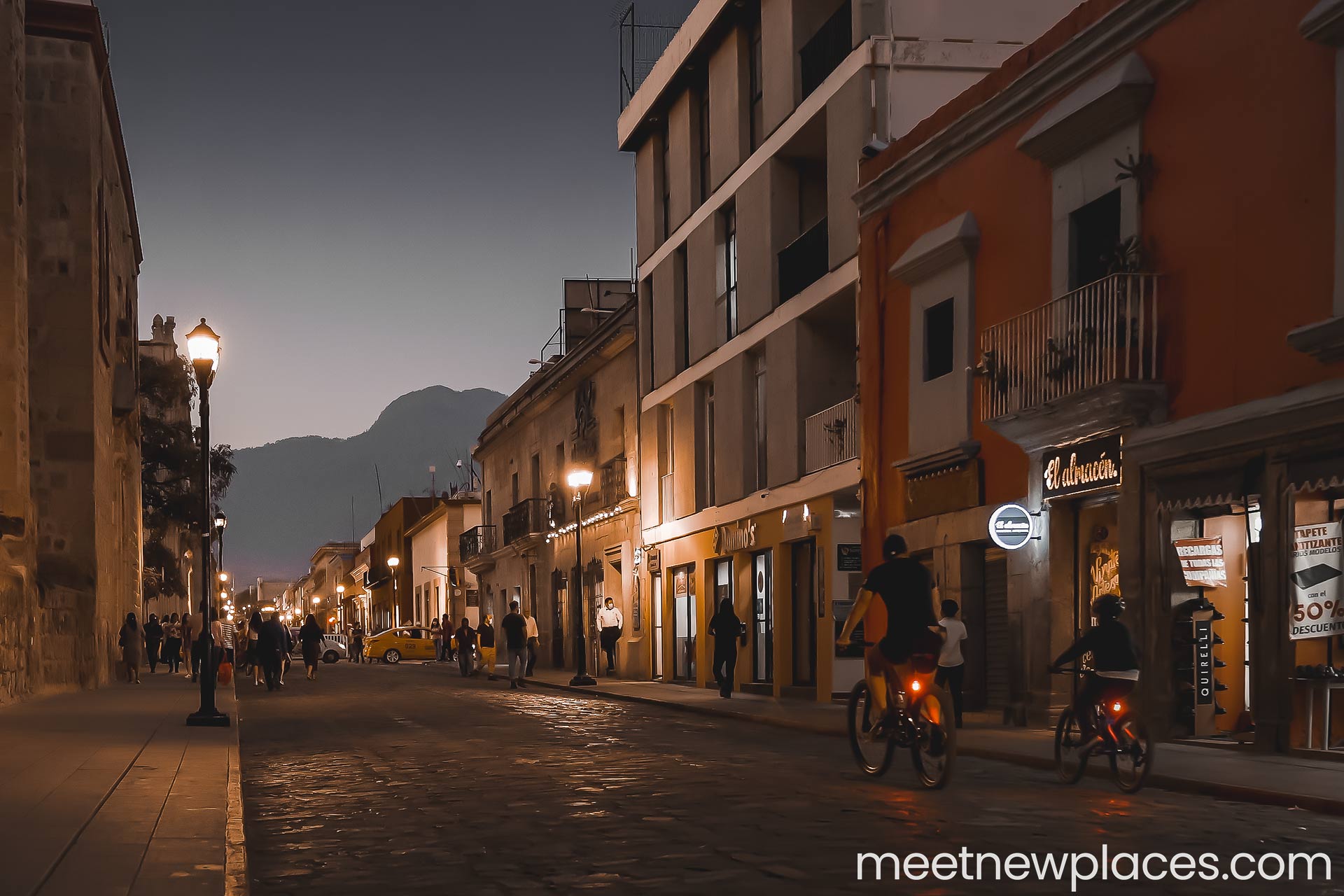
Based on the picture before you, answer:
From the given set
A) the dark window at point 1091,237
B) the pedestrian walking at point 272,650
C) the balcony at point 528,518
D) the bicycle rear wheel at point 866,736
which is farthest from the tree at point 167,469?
the bicycle rear wheel at point 866,736

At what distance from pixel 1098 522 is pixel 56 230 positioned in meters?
24.7

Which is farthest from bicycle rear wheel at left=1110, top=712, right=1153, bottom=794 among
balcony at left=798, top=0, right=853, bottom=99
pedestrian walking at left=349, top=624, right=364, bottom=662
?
pedestrian walking at left=349, top=624, right=364, bottom=662

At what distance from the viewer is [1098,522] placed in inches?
673

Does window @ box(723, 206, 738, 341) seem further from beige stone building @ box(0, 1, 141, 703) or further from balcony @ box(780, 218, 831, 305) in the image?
beige stone building @ box(0, 1, 141, 703)

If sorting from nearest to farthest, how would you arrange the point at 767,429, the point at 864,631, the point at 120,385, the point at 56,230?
the point at 864,631
the point at 767,429
the point at 56,230
the point at 120,385

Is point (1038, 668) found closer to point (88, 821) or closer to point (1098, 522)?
point (1098, 522)

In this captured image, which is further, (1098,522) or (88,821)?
(1098,522)

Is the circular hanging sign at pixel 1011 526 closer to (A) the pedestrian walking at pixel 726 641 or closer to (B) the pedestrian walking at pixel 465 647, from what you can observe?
(A) the pedestrian walking at pixel 726 641

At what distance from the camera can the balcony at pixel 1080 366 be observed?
15.3 meters

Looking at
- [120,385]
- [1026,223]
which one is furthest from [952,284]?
[120,385]

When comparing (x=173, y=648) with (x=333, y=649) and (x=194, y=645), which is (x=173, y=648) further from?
(x=333, y=649)

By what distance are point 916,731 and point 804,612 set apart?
1500cm

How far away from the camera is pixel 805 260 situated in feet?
82.9

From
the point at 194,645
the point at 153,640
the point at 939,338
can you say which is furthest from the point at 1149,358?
the point at 153,640
